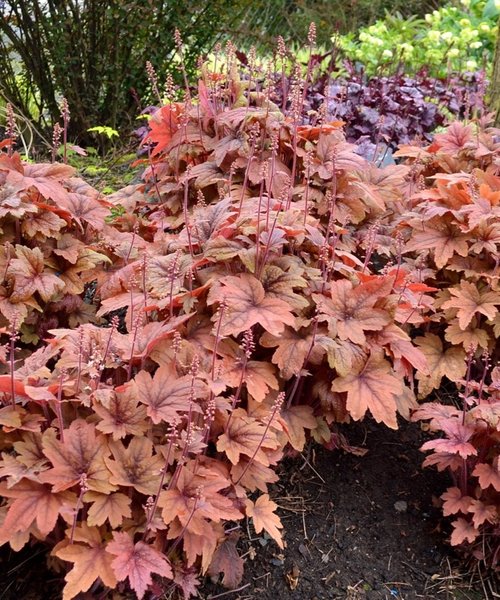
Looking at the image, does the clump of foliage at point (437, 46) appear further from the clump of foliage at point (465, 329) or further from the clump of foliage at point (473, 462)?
the clump of foliage at point (473, 462)

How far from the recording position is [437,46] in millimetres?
6754

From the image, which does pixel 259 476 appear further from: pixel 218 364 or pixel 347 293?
pixel 347 293

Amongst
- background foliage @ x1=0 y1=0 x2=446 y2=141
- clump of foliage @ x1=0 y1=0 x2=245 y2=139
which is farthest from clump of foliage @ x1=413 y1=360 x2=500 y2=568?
clump of foliage @ x1=0 y1=0 x2=245 y2=139

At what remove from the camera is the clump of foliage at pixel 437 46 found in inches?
240

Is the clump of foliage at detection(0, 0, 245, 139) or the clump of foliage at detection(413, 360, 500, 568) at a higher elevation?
the clump of foliage at detection(0, 0, 245, 139)

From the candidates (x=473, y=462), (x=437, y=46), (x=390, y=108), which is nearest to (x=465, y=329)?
(x=473, y=462)

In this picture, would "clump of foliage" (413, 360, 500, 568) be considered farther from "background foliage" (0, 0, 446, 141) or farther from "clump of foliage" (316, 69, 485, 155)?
"background foliage" (0, 0, 446, 141)

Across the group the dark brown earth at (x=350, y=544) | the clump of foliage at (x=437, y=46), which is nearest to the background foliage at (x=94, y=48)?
the clump of foliage at (x=437, y=46)

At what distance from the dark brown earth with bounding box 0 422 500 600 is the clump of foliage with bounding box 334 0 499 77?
383cm

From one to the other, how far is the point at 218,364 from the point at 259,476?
0.34 metres

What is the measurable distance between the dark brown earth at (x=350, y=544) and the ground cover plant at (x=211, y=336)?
0.12 meters

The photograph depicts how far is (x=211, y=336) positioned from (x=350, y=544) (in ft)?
2.91

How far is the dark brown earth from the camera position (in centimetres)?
212

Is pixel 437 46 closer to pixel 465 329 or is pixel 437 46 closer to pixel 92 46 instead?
pixel 92 46
